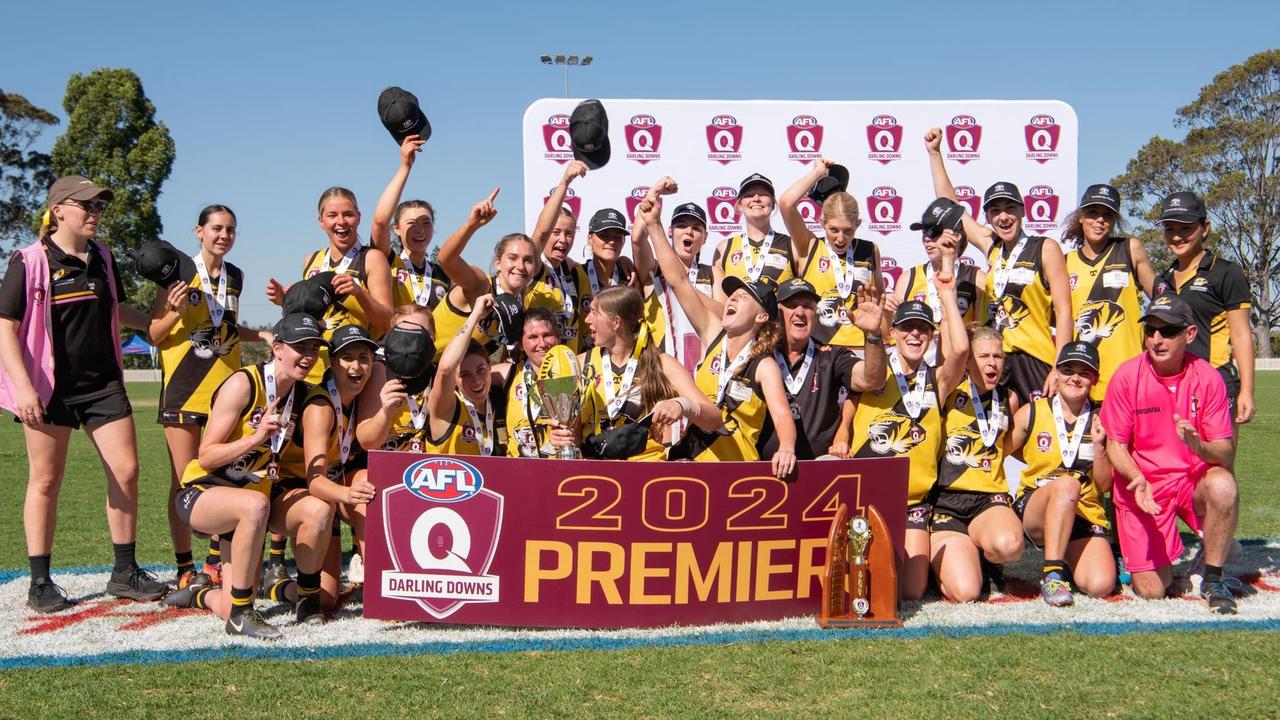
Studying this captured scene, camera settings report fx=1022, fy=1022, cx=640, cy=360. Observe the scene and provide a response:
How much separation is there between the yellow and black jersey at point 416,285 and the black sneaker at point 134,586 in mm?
2229

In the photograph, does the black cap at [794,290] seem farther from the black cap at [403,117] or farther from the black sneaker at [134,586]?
the black sneaker at [134,586]

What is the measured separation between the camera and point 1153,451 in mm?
5969

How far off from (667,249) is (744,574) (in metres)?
2.30

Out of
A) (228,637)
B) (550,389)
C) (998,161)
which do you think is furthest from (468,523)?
(998,161)

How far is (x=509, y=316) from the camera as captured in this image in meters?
5.77

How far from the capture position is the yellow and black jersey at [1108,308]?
6.51 metres

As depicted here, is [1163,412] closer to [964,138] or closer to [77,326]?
[964,138]

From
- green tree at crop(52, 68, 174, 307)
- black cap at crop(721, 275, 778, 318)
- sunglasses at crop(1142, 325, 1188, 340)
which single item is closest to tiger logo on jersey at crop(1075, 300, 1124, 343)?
sunglasses at crop(1142, 325, 1188, 340)

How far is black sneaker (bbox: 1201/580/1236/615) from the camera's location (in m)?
5.46

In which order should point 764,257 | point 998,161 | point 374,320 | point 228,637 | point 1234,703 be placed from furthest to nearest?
1. point 998,161
2. point 764,257
3. point 374,320
4. point 228,637
5. point 1234,703

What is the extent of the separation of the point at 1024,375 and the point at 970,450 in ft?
2.73

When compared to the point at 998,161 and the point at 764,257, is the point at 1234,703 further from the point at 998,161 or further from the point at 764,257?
the point at 998,161

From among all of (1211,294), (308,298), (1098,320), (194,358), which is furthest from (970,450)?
(194,358)

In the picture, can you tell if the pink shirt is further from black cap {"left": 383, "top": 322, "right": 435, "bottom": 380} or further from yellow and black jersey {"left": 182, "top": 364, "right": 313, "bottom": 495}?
yellow and black jersey {"left": 182, "top": 364, "right": 313, "bottom": 495}
